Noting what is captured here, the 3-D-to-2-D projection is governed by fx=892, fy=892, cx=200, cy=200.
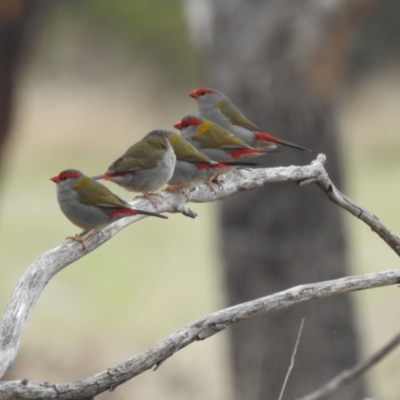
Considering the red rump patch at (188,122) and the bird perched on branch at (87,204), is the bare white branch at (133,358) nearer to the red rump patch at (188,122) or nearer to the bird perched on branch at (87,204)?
the bird perched on branch at (87,204)

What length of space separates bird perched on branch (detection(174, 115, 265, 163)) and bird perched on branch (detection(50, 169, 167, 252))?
0.95 metres

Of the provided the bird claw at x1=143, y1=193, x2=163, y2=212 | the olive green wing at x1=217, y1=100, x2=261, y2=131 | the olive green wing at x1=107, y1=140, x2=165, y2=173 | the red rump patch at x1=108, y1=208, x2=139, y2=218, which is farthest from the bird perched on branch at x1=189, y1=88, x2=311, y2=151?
the red rump patch at x1=108, y1=208, x2=139, y2=218

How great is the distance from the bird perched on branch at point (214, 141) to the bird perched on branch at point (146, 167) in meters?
0.35

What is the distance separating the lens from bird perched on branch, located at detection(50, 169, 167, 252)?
4.18 meters

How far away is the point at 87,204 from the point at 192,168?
0.83m

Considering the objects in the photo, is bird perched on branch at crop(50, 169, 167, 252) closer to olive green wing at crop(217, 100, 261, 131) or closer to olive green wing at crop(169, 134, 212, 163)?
olive green wing at crop(169, 134, 212, 163)

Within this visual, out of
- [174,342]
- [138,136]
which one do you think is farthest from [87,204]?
[138,136]

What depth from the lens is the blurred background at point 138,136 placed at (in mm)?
8688

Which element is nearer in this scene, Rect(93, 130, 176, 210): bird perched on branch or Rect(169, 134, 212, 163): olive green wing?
Rect(93, 130, 176, 210): bird perched on branch

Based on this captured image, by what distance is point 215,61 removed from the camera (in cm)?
882

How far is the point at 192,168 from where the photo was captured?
16.3ft

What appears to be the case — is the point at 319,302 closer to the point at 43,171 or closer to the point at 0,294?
the point at 0,294

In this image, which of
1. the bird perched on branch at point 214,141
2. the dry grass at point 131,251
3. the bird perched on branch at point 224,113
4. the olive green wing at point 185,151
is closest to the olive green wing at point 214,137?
the bird perched on branch at point 214,141

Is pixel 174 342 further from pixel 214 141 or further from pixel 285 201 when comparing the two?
pixel 285 201
